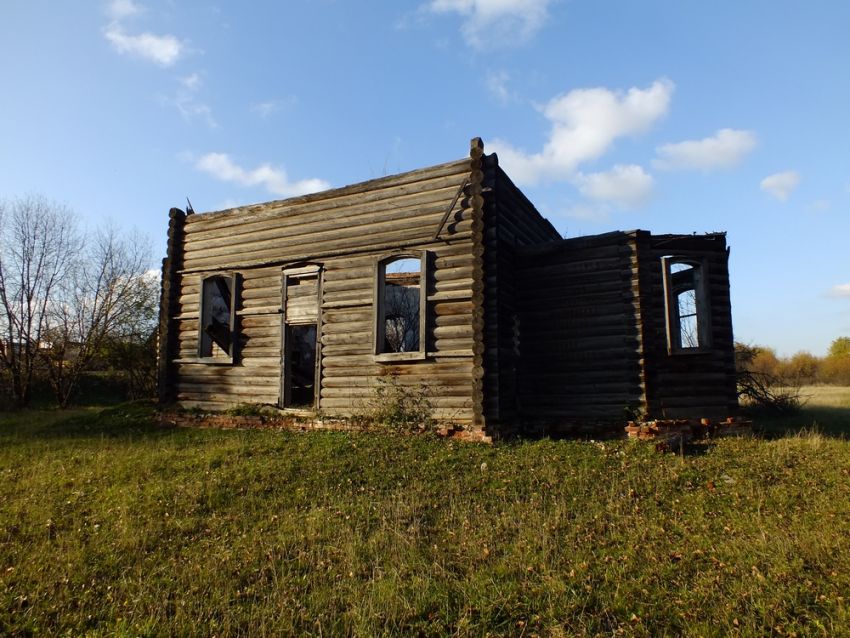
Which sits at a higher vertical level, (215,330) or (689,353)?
(215,330)

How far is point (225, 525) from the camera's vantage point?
6.60 m

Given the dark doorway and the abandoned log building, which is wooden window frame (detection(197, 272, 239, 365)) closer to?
the abandoned log building

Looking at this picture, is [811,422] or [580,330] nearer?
[580,330]

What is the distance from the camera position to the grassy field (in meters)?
4.34

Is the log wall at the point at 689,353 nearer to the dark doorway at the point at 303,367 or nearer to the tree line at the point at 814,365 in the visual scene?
the dark doorway at the point at 303,367

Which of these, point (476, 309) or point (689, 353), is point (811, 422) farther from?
point (476, 309)

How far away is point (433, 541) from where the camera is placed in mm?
5879

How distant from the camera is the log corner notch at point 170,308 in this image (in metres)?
15.5

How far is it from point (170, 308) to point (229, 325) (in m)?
2.29

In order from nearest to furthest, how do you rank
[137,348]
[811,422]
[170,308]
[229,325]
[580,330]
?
[580,330] < [811,422] < [229,325] < [170,308] < [137,348]

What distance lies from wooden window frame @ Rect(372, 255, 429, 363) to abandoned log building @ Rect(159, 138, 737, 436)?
0.04 meters

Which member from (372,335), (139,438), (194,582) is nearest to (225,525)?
(194,582)

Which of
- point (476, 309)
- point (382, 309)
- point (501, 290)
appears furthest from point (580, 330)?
point (382, 309)

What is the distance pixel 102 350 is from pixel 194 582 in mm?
22715
